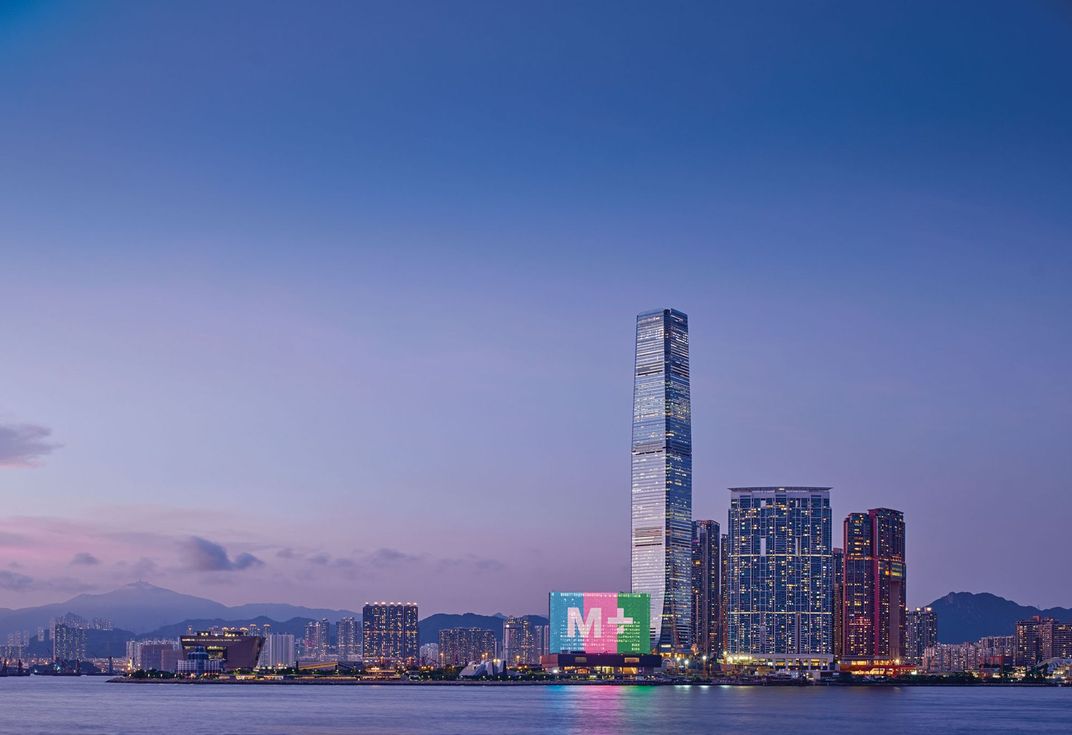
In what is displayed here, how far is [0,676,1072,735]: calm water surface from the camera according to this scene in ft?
332

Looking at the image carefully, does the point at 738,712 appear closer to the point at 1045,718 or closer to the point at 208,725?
the point at 1045,718

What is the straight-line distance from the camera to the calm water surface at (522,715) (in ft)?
332

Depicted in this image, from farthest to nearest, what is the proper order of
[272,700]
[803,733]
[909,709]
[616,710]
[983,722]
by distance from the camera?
1. [272,700]
2. [909,709]
3. [616,710]
4. [983,722]
5. [803,733]

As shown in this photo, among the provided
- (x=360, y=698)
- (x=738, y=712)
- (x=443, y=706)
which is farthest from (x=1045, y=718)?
(x=360, y=698)

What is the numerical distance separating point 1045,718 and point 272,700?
81774mm

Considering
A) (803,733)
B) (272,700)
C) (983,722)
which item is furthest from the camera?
(272,700)

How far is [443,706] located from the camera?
140 meters

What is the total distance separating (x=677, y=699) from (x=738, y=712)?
34892 mm

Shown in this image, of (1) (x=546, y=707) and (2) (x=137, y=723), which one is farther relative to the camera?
(1) (x=546, y=707)

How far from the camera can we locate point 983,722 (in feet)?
397

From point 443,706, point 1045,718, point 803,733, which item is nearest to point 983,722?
point 1045,718

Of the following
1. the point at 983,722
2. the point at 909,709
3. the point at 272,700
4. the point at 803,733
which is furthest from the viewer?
the point at 272,700

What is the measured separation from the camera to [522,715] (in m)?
121

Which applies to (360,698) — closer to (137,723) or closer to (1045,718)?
(137,723)
